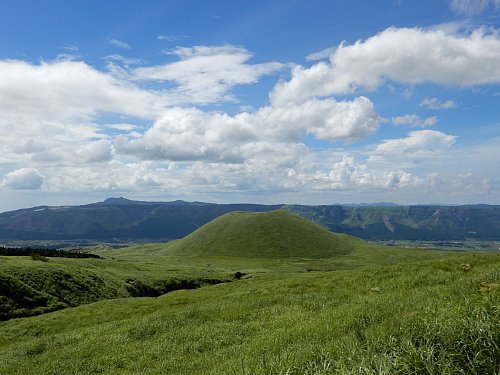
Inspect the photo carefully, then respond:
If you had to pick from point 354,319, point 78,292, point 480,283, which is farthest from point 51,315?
point 480,283

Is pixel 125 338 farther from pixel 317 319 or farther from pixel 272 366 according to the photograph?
pixel 272 366

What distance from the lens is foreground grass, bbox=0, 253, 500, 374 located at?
980cm

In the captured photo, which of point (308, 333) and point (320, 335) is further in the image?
point (308, 333)

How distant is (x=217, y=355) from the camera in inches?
701

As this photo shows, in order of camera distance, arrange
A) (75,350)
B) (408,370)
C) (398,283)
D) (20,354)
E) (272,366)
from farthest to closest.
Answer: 1. (398,283)
2. (20,354)
3. (75,350)
4. (272,366)
5. (408,370)

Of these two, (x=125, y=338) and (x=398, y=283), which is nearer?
(x=125, y=338)

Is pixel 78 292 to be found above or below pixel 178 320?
below

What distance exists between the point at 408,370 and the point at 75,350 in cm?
2193

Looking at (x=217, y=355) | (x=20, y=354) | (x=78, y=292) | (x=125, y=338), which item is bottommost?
(x=78, y=292)

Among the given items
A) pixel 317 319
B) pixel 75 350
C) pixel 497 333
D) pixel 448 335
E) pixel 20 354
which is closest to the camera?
pixel 497 333

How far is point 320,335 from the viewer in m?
16.4

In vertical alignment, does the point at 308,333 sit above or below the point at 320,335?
below

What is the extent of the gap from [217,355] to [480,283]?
51.4 feet

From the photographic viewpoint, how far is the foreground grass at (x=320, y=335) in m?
9.80
